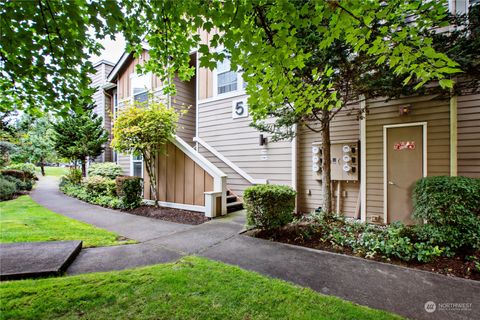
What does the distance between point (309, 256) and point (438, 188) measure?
7.91 ft

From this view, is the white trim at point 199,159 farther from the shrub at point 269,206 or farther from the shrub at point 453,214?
the shrub at point 453,214

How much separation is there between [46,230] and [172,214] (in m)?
2.72

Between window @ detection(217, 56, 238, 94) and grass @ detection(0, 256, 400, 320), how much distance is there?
6.28 metres

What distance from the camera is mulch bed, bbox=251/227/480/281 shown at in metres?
3.06

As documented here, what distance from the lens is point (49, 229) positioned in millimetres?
4801

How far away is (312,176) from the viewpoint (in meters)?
6.33

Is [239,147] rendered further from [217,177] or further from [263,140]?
[217,177]

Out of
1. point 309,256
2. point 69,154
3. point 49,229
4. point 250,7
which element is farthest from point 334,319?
point 69,154

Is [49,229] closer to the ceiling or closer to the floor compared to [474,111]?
closer to the floor

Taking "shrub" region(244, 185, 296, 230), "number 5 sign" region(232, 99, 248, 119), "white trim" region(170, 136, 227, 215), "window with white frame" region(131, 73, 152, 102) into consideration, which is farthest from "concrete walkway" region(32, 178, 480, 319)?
"window with white frame" region(131, 73, 152, 102)

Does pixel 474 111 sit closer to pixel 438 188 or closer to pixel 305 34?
pixel 438 188

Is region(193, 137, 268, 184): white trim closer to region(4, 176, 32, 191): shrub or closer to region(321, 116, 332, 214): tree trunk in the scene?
region(321, 116, 332, 214): tree trunk

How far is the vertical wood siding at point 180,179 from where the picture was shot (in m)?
6.48

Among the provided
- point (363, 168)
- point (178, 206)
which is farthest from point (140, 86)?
point (363, 168)
